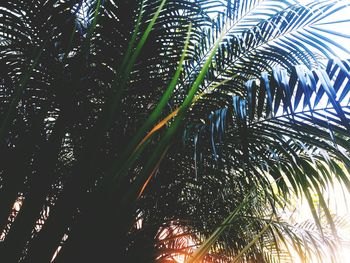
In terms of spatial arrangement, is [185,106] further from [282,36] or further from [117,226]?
[282,36]

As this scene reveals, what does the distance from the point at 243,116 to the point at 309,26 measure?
2.77ft

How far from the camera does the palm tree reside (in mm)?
331

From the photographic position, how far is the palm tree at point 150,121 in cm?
33

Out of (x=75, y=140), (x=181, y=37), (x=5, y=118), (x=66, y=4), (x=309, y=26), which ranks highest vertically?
(x=309, y=26)

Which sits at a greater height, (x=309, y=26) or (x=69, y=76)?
(x=309, y=26)

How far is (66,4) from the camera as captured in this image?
4.18 ft

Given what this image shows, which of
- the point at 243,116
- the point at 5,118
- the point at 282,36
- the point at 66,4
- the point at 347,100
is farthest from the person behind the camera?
the point at 282,36

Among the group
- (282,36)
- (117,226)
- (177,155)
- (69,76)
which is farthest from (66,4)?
(117,226)

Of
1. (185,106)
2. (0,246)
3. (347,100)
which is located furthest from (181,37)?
(0,246)

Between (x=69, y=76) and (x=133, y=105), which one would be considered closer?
(x=69, y=76)

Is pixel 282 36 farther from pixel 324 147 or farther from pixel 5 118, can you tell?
pixel 5 118

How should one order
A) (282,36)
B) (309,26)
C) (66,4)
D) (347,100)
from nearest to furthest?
Result: (347,100), (66,4), (309,26), (282,36)

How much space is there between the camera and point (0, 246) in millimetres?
326

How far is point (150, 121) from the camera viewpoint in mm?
326
